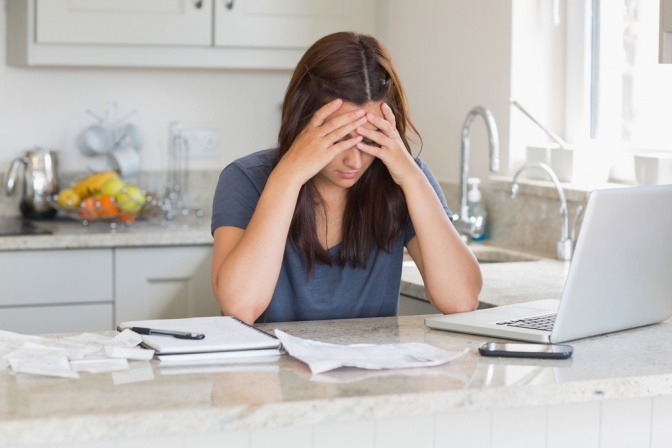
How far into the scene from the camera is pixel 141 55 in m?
3.40

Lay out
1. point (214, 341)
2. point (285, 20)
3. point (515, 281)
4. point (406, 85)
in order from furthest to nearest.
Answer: point (406, 85), point (285, 20), point (515, 281), point (214, 341)

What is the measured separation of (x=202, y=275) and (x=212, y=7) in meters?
0.88

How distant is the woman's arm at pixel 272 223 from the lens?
1.84 m

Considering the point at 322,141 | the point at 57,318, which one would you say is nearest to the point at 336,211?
the point at 322,141

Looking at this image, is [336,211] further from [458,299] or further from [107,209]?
[107,209]

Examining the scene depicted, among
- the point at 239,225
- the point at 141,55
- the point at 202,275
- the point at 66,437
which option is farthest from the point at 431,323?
the point at 141,55

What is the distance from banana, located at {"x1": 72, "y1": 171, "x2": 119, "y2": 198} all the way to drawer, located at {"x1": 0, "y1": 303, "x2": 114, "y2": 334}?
0.43 metres

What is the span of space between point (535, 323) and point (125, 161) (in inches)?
85.7

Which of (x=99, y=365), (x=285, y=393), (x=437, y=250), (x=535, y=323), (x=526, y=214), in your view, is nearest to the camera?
(x=285, y=393)

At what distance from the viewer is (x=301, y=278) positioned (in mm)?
2012

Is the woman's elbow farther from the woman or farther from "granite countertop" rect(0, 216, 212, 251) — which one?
"granite countertop" rect(0, 216, 212, 251)

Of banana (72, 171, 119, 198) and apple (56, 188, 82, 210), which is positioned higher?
banana (72, 171, 119, 198)

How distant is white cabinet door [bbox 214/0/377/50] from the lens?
11.3 feet

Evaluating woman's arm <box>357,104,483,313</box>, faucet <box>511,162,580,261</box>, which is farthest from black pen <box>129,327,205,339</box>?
faucet <box>511,162,580,261</box>
